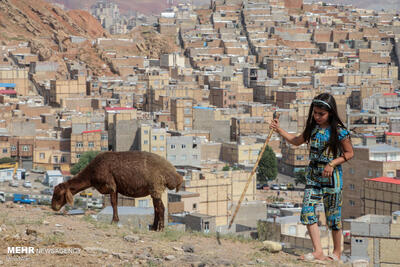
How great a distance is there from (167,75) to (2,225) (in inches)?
2230

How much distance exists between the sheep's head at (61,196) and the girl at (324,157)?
11.2 feet

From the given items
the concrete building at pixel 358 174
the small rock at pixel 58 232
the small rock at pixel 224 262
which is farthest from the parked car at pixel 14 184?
the small rock at pixel 224 262

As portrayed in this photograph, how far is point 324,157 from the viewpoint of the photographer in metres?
8.20

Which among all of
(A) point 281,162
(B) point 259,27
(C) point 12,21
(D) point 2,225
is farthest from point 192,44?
(D) point 2,225

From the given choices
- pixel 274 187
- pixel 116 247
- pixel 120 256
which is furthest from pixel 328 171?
pixel 274 187

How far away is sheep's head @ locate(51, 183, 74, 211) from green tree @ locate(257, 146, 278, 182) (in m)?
31.2

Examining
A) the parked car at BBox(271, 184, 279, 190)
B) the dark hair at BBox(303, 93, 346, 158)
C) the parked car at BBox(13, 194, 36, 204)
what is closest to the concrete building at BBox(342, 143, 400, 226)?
the parked car at BBox(271, 184, 279, 190)

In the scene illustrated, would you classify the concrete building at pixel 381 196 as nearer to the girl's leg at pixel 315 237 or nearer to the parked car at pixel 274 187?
the parked car at pixel 274 187

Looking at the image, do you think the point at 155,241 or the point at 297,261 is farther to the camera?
the point at 155,241

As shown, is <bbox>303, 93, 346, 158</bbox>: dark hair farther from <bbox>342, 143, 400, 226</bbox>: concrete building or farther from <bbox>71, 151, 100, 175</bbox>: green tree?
<bbox>71, 151, 100, 175</bbox>: green tree

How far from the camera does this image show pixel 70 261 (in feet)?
27.5

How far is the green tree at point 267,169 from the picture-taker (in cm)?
4219


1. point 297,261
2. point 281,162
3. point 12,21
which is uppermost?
point 12,21

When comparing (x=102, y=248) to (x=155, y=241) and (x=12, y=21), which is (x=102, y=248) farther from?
(x=12, y=21)
